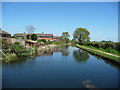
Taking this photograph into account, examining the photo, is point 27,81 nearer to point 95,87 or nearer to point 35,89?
point 35,89

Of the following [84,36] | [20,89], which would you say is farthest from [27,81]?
[84,36]

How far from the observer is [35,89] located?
210 inches

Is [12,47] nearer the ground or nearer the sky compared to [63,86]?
nearer the sky

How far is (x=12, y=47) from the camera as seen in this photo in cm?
1463

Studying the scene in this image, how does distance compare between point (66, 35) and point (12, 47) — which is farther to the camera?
point (66, 35)

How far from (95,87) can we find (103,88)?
38 cm

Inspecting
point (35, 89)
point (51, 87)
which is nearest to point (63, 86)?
point (51, 87)

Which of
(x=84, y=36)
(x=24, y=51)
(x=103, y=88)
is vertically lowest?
(x=103, y=88)

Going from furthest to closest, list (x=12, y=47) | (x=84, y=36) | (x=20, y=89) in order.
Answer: (x=84, y=36)
(x=12, y=47)
(x=20, y=89)

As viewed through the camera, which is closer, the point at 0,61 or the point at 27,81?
the point at 27,81

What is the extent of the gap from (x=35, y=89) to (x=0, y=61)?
25.0ft

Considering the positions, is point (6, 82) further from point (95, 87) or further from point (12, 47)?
point (12, 47)

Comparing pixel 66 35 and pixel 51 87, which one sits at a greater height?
pixel 66 35

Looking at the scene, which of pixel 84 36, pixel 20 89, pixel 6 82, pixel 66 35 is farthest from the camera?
pixel 66 35
